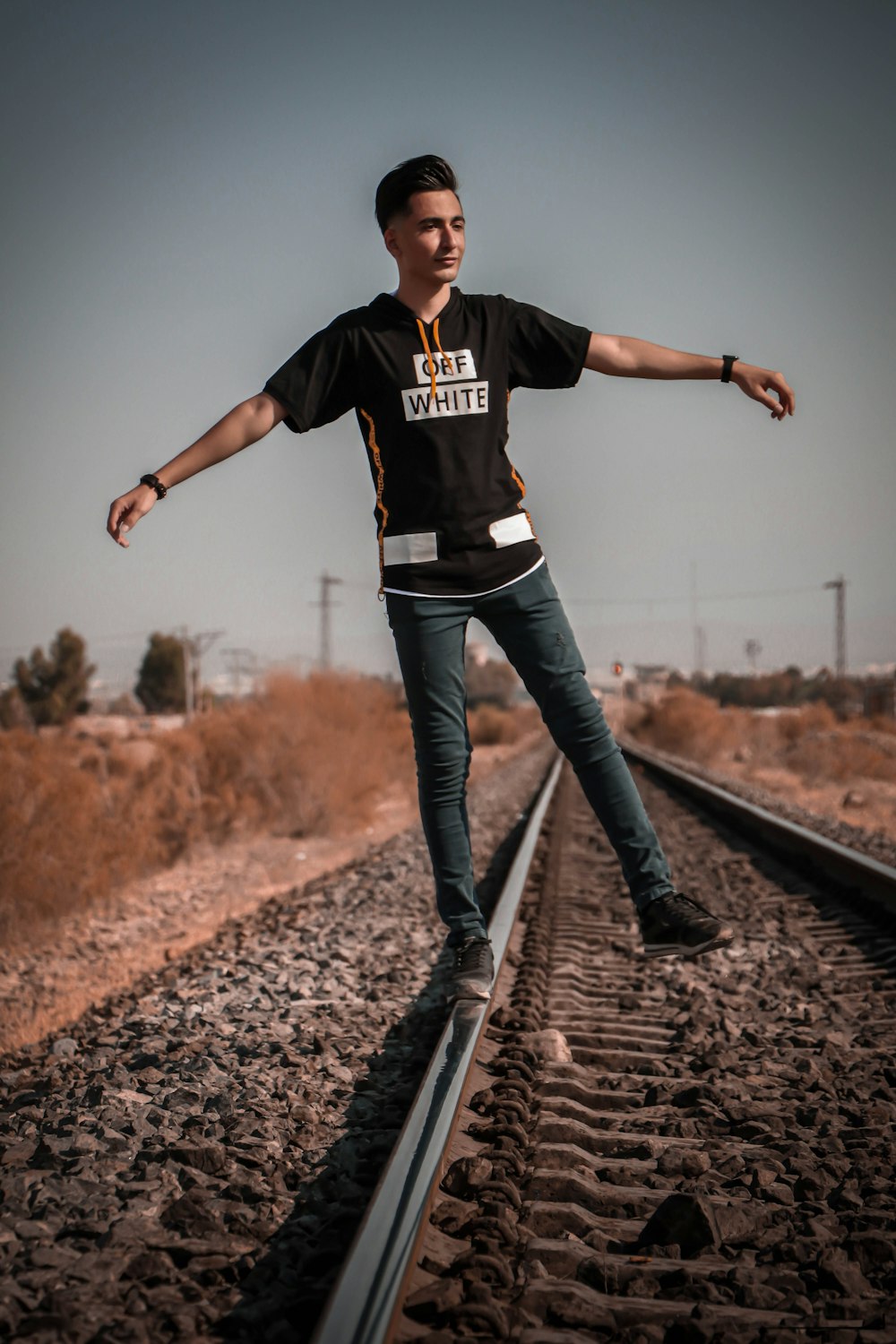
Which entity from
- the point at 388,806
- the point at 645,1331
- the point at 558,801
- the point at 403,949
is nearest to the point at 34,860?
the point at 403,949

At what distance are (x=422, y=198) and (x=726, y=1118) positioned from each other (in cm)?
265

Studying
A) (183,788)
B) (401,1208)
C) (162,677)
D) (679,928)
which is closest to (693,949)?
(679,928)

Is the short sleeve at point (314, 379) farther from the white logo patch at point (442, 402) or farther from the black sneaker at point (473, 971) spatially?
the black sneaker at point (473, 971)

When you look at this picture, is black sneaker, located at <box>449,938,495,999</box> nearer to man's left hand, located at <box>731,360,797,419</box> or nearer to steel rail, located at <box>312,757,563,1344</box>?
steel rail, located at <box>312,757,563,1344</box>

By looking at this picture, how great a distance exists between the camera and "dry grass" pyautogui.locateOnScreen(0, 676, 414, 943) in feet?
31.5

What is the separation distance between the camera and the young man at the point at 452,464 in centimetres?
312

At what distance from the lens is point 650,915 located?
332 centimetres

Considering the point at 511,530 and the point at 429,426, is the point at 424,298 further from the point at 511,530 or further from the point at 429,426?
the point at 511,530

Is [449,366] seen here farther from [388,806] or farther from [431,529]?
[388,806]

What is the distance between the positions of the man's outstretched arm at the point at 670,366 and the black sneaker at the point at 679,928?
1507 mm

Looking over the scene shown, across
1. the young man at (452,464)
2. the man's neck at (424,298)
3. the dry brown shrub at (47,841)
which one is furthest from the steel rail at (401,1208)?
the dry brown shrub at (47,841)

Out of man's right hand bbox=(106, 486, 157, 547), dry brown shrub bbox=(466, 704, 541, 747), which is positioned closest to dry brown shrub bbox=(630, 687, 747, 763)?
dry brown shrub bbox=(466, 704, 541, 747)

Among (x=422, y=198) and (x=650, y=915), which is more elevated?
(x=422, y=198)

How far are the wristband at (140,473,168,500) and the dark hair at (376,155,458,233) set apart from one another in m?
1.05
